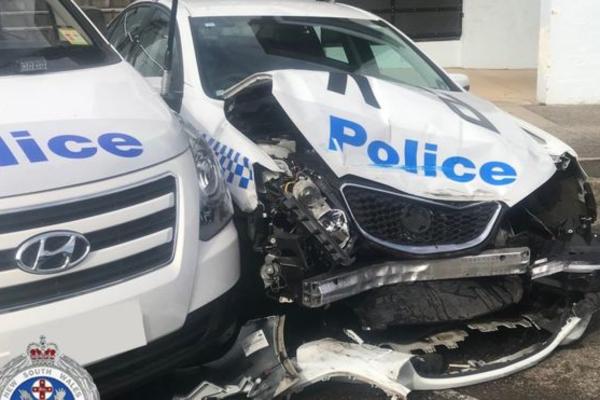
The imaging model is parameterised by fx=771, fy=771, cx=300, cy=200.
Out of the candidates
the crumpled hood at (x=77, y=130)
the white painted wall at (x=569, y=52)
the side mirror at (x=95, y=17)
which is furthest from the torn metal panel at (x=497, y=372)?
the white painted wall at (x=569, y=52)

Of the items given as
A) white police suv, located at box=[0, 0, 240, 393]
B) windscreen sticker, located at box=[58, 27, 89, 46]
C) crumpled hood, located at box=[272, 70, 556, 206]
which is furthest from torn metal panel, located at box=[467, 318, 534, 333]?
windscreen sticker, located at box=[58, 27, 89, 46]

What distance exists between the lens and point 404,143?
3541mm

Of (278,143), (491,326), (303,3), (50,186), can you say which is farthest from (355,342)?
(303,3)

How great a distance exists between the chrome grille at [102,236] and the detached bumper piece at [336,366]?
0.57 meters

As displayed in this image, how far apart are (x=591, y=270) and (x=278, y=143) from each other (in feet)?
5.05

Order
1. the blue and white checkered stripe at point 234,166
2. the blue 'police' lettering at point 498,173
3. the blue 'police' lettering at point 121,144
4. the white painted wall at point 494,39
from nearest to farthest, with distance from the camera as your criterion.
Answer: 1. the blue 'police' lettering at point 121,144
2. the blue and white checkered stripe at point 234,166
3. the blue 'police' lettering at point 498,173
4. the white painted wall at point 494,39

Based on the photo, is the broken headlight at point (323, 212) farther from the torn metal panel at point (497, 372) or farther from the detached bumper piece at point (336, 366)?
the torn metal panel at point (497, 372)

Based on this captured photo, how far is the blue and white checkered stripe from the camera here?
3395mm

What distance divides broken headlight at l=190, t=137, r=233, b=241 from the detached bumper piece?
0.50m

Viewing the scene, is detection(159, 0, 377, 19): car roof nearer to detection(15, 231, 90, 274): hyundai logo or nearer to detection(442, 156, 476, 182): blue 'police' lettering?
detection(442, 156, 476, 182): blue 'police' lettering

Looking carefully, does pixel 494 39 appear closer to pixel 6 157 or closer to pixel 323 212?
pixel 323 212

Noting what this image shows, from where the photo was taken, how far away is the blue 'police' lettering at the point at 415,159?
3.46 metres

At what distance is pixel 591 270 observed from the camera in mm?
3488

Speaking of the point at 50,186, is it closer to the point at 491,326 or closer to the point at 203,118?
the point at 203,118
